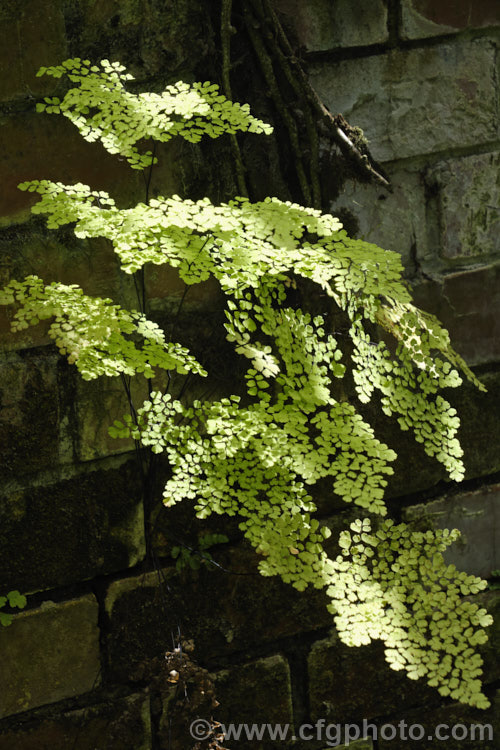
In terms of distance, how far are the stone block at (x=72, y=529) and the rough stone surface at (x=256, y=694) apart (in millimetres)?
333

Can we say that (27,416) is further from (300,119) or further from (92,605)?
(300,119)

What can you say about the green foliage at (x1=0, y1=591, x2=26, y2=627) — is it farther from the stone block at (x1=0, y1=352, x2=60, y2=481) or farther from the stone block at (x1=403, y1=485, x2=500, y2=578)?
the stone block at (x1=403, y1=485, x2=500, y2=578)

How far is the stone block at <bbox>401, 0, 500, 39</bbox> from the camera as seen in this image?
53.4 inches

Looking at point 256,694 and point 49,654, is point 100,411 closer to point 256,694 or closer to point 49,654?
point 49,654

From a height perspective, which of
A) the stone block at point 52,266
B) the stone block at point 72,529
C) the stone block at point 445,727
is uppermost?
the stone block at point 52,266

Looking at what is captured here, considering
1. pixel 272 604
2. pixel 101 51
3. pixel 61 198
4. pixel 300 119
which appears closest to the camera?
pixel 61 198

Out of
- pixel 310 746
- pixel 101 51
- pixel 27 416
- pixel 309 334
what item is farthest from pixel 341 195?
pixel 310 746

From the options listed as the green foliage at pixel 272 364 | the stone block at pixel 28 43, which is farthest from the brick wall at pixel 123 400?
the green foliage at pixel 272 364

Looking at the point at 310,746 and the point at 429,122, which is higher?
the point at 429,122

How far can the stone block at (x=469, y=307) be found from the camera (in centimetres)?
150

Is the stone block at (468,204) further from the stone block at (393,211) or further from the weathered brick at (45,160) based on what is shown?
the weathered brick at (45,160)

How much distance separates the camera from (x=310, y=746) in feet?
5.08

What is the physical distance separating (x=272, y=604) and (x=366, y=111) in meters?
0.99

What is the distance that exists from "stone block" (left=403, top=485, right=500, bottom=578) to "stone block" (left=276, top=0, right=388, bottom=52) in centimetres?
94
